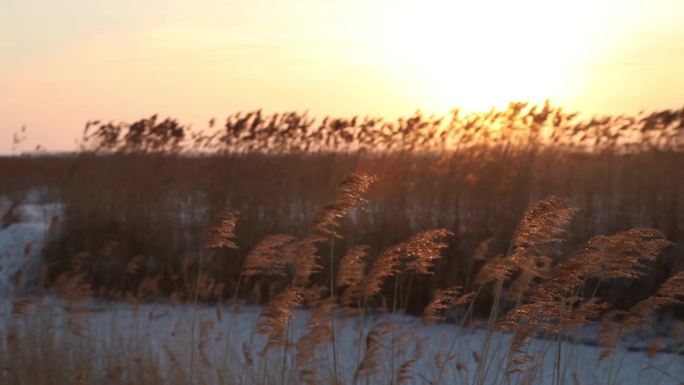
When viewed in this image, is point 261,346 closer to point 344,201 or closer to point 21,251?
point 344,201

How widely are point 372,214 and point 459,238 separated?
917mm

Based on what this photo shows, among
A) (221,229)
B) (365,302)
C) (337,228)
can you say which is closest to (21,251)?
(337,228)

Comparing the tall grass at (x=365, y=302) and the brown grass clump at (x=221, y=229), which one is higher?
the brown grass clump at (x=221, y=229)

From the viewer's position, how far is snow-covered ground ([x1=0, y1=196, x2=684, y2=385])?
173 inches

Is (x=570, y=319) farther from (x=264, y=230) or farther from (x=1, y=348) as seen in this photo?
(x=264, y=230)

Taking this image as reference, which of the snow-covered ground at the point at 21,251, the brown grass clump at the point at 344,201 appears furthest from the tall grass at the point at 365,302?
the snow-covered ground at the point at 21,251

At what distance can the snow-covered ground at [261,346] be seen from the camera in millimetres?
4383

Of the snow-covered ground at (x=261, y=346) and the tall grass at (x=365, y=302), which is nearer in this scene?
the tall grass at (x=365, y=302)

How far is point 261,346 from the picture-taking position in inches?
250

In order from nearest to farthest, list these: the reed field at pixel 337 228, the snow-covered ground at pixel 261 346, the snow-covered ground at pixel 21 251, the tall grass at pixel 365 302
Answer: the tall grass at pixel 365 302, the snow-covered ground at pixel 261 346, the reed field at pixel 337 228, the snow-covered ground at pixel 21 251

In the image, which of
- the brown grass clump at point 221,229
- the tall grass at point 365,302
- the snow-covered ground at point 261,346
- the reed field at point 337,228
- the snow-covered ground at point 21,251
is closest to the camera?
the tall grass at point 365,302

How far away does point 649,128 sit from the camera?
8.78m

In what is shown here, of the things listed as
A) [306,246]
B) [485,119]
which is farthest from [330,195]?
[306,246]

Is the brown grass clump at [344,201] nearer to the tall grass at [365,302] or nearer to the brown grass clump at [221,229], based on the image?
the tall grass at [365,302]
